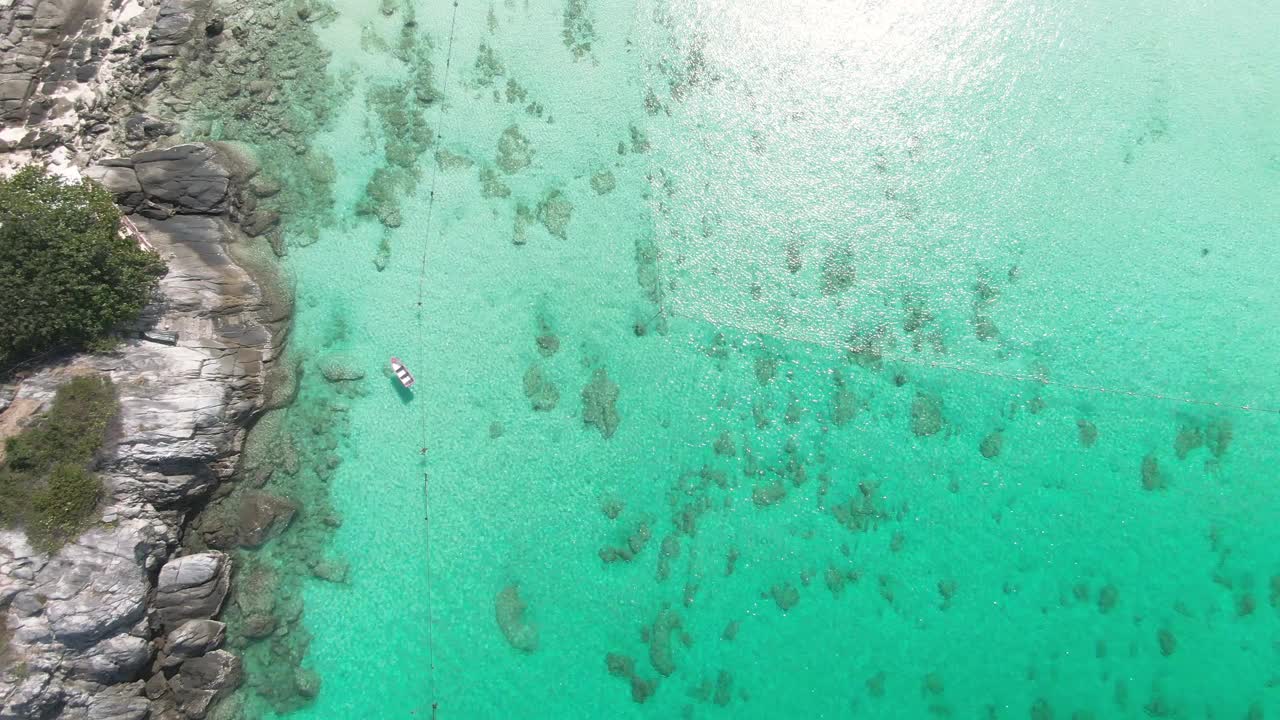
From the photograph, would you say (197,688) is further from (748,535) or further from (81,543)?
(748,535)

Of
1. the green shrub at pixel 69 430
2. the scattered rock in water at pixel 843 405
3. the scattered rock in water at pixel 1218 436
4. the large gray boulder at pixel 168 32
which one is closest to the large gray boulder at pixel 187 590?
the green shrub at pixel 69 430

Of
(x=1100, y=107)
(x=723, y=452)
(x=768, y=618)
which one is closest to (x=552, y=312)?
(x=723, y=452)

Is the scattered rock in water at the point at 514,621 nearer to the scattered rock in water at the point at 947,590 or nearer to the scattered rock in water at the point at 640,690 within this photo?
the scattered rock in water at the point at 640,690

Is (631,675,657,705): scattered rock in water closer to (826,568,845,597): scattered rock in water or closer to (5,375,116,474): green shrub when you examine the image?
(826,568,845,597): scattered rock in water

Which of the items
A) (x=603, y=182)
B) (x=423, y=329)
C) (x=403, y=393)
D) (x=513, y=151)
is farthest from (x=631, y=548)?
(x=513, y=151)

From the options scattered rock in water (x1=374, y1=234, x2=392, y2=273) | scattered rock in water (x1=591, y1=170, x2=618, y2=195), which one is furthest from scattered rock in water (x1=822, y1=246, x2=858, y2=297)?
scattered rock in water (x1=374, y1=234, x2=392, y2=273)

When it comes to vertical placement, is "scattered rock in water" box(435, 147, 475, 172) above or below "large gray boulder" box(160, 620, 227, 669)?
above
